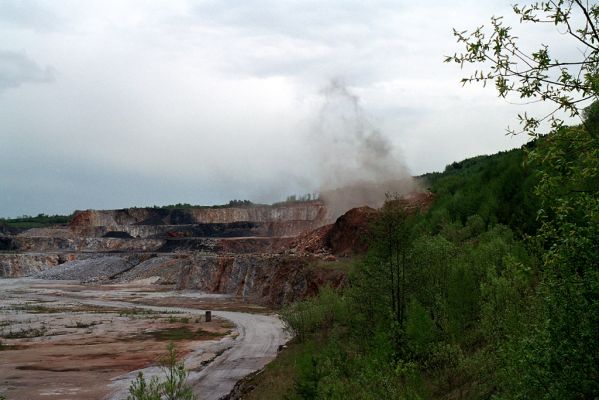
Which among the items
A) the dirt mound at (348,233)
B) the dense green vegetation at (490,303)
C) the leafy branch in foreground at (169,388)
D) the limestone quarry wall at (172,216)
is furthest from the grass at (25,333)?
the limestone quarry wall at (172,216)

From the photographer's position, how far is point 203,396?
2939 centimetres

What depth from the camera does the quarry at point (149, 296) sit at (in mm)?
35781

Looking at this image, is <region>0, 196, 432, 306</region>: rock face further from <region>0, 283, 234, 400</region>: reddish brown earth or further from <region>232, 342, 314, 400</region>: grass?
<region>0, 283, 234, 400</region>: reddish brown earth

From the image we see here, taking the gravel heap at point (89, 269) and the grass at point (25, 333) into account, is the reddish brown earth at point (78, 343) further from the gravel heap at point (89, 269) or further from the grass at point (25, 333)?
the gravel heap at point (89, 269)

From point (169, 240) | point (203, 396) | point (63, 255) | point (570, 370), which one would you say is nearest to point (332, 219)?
point (169, 240)

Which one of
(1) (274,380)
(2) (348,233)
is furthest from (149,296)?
(1) (274,380)

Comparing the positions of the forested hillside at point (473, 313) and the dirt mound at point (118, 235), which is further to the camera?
the dirt mound at point (118, 235)

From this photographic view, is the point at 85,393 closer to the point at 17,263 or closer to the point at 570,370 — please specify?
the point at 570,370

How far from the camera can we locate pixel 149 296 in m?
88.6

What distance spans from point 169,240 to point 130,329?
101714 mm

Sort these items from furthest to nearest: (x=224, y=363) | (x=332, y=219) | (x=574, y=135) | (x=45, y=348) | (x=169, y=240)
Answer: (x=169, y=240) < (x=332, y=219) < (x=45, y=348) < (x=224, y=363) < (x=574, y=135)

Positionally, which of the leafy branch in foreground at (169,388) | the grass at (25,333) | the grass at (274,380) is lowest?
the grass at (25,333)

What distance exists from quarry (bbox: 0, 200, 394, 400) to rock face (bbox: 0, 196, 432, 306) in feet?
1.04

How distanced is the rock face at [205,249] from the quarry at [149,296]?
1.04 ft
